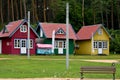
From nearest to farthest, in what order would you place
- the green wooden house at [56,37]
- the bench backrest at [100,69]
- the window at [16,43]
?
the bench backrest at [100,69] < the window at [16,43] < the green wooden house at [56,37]

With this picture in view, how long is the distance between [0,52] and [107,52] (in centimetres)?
1865

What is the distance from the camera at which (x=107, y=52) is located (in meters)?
66.6

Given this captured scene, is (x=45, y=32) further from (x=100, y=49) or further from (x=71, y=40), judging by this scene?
(x=100, y=49)

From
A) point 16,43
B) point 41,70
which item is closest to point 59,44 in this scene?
point 16,43

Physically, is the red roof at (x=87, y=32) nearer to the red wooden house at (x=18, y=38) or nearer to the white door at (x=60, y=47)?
the white door at (x=60, y=47)

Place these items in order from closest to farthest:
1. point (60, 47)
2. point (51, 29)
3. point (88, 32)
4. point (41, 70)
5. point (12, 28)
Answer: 1. point (41, 70)
2. point (12, 28)
3. point (60, 47)
4. point (51, 29)
5. point (88, 32)

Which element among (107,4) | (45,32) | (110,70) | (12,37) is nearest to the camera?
(110,70)

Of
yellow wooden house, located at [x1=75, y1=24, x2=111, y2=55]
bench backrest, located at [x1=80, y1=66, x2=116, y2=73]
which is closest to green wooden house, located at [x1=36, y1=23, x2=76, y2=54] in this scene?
yellow wooden house, located at [x1=75, y1=24, x2=111, y2=55]

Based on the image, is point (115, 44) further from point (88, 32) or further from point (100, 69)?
point (100, 69)

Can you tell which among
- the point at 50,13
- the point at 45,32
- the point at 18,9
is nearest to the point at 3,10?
the point at 18,9

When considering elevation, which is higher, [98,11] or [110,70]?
[98,11]

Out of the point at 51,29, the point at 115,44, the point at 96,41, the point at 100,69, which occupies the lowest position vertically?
the point at 100,69

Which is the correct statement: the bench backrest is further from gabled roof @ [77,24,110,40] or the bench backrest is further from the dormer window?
gabled roof @ [77,24,110,40]

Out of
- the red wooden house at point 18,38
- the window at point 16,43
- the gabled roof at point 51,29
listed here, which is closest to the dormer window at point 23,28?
the red wooden house at point 18,38
